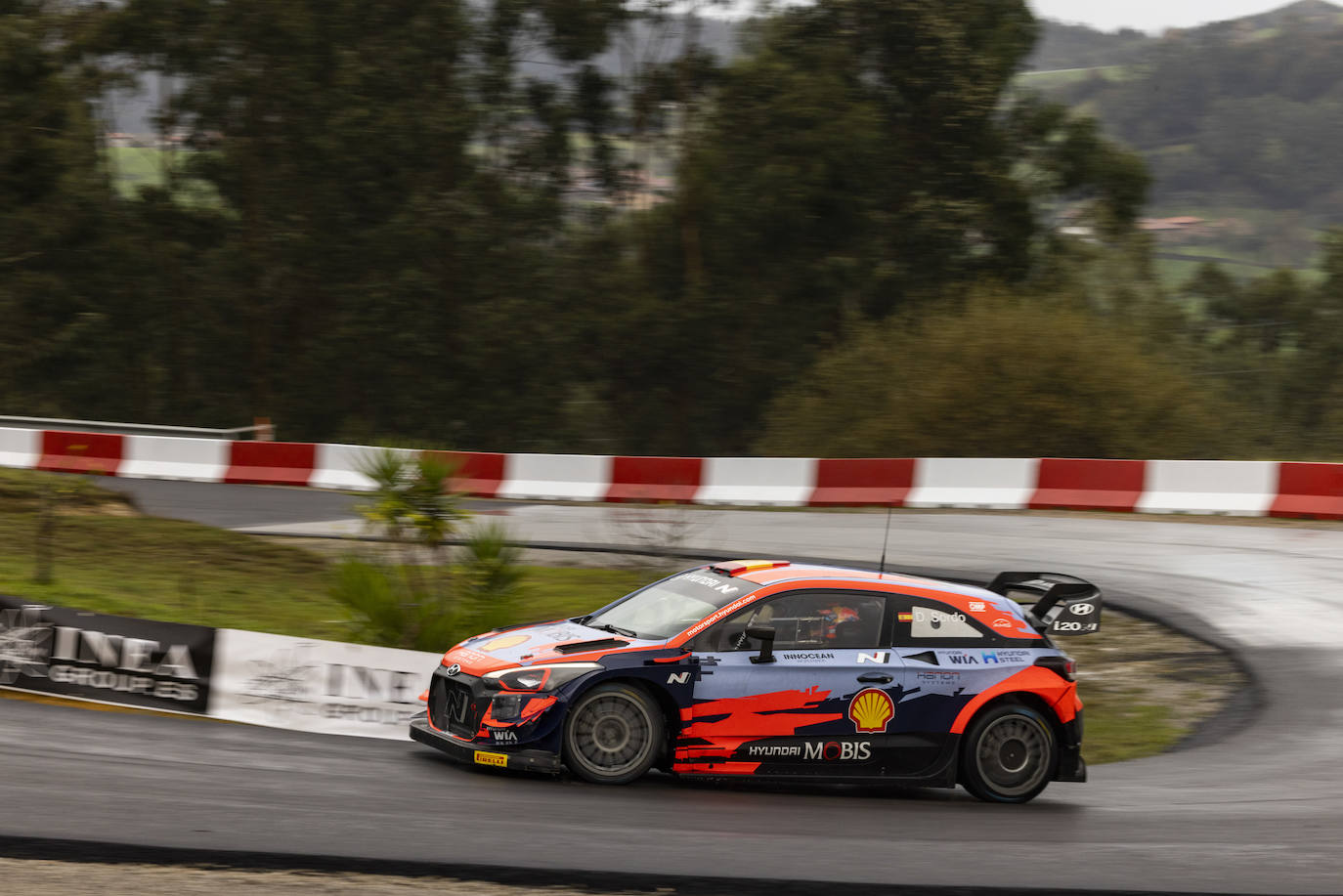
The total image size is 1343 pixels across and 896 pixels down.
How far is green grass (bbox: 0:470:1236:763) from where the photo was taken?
12.4m

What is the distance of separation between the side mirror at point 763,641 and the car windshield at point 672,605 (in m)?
0.36

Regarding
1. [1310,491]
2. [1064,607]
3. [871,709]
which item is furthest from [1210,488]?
[871,709]

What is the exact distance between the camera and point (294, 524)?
734 inches

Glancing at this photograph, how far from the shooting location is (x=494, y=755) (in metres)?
8.77

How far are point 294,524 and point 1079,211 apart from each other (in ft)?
69.6

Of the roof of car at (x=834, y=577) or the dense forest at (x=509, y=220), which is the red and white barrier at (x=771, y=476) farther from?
the roof of car at (x=834, y=577)

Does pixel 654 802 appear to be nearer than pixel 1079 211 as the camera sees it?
Yes

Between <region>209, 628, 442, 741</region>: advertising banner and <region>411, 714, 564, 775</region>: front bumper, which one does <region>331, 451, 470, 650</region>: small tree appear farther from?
<region>411, 714, 564, 775</region>: front bumper

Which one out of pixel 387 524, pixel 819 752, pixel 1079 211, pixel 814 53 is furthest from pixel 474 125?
pixel 819 752

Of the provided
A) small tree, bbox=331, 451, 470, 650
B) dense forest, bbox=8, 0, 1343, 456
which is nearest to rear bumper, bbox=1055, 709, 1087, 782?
small tree, bbox=331, 451, 470, 650

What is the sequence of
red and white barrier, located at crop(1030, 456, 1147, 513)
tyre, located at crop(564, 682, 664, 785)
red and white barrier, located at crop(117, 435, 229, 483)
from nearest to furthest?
tyre, located at crop(564, 682, 664, 785), red and white barrier, located at crop(1030, 456, 1147, 513), red and white barrier, located at crop(117, 435, 229, 483)

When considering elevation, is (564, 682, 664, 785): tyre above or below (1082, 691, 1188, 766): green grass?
above

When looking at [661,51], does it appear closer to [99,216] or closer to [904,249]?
[904,249]

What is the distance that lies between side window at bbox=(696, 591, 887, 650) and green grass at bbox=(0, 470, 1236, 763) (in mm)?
3075
